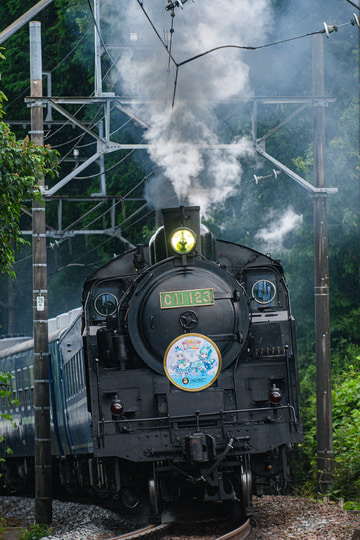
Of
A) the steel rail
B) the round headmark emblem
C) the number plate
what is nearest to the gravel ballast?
the steel rail

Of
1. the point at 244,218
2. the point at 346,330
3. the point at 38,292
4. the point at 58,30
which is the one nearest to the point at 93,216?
the point at 58,30

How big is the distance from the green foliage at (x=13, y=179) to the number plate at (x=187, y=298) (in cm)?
168

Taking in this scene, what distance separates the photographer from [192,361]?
9.31 metres

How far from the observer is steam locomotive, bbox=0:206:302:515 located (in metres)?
9.12

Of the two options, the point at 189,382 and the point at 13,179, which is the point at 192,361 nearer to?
the point at 189,382

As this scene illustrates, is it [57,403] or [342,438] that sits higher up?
[57,403]

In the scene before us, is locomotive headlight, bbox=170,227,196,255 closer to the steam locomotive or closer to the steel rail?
the steam locomotive

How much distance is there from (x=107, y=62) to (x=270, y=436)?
1727 cm

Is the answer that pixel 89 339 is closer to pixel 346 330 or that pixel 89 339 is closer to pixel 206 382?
pixel 206 382

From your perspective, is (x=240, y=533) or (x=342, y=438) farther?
(x=342, y=438)

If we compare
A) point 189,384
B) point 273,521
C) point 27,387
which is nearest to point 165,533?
point 273,521

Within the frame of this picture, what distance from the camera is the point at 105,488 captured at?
9.98 m

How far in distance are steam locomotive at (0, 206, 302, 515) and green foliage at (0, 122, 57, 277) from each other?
142cm

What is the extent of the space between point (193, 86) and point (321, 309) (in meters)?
3.82
